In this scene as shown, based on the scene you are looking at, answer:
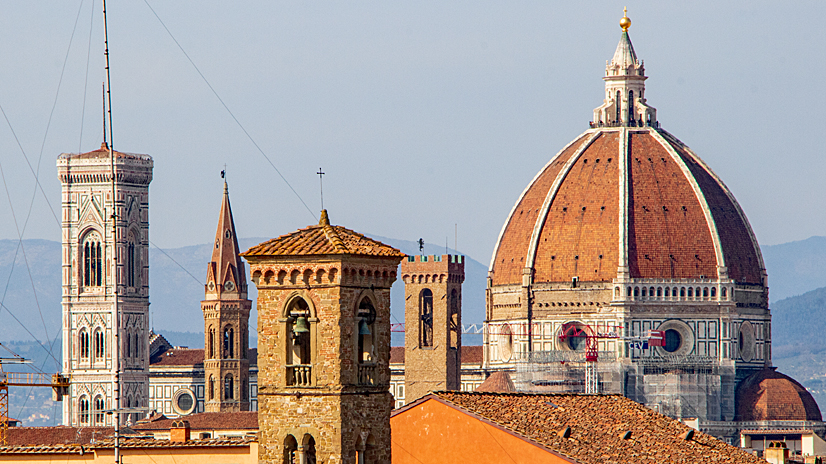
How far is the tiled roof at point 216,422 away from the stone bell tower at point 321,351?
6021 centimetres

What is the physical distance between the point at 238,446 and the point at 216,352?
8768cm

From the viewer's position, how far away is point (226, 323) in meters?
125

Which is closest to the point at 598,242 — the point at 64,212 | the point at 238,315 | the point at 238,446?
the point at 238,315

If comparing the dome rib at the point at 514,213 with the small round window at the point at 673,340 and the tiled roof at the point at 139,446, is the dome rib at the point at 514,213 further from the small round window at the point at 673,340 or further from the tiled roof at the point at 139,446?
the tiled roof at the point at 139,446

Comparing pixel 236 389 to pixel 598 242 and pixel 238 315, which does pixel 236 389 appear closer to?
pixel 238 315

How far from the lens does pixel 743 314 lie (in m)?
123

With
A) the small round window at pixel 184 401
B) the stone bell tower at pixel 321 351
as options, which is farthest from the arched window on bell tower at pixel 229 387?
the stone bell tower at pixel 321 351

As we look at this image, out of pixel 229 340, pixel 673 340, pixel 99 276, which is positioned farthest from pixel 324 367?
pixel 99 276

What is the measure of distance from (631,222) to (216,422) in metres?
34.3

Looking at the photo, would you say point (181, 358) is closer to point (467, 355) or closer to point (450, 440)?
point (467, 355)

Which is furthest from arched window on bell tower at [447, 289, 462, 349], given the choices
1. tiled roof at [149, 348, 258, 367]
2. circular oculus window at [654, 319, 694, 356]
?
tiled roof at [149, 348, 258, 367]

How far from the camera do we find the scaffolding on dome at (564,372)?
4572 inches

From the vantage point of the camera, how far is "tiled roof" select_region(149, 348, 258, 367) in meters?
134

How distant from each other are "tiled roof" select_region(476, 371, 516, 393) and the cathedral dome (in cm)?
805
